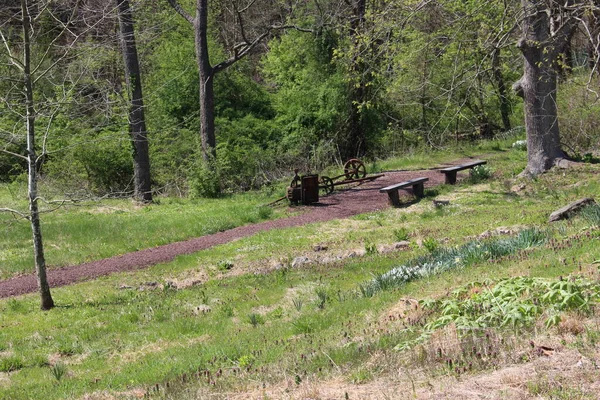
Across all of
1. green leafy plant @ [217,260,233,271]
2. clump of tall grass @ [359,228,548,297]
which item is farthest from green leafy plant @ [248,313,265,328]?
green leafy plant @ [217,260,233,271]

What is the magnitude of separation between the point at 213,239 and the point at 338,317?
27.7 ft

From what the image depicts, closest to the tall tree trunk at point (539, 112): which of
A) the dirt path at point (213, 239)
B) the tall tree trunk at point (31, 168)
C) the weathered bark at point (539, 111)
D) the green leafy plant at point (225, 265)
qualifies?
the weathered bark at point (539, 111)

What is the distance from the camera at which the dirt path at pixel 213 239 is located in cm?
1301

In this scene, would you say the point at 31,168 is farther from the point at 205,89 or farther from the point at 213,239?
the point at 205,89

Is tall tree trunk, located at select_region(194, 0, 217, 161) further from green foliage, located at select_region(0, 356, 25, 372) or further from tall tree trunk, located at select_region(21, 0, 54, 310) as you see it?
green foliage, located at select_region(0, 356, 25, 372)

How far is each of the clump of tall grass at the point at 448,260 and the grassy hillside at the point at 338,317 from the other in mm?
32

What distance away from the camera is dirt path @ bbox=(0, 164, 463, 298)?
1301cm

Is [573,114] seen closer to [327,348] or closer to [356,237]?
[356,237]

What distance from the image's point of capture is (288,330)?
7660 mm

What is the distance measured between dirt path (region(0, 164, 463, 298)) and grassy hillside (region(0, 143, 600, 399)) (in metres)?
0.62

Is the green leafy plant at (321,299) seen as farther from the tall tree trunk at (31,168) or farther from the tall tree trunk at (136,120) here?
the tall tree trunk at (136,120)

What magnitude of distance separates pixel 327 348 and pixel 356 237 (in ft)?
26.2

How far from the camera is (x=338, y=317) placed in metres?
7.61

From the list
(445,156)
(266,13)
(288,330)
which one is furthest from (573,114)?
(266,13)
